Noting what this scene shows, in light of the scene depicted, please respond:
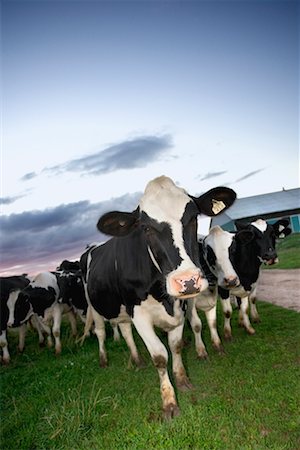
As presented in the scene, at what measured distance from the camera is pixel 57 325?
32.7 ft

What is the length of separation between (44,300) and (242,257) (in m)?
5.11

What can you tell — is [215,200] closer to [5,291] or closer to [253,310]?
[253,310]

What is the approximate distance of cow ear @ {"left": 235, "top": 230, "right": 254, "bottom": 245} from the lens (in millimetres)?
8184

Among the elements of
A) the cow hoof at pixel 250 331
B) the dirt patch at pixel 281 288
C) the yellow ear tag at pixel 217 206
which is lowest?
the dirt patch at pixel 281 288

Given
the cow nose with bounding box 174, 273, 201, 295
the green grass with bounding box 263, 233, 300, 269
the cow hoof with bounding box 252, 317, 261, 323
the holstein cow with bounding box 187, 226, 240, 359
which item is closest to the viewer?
the cow nose with bounding box 174, 273, 201, 295

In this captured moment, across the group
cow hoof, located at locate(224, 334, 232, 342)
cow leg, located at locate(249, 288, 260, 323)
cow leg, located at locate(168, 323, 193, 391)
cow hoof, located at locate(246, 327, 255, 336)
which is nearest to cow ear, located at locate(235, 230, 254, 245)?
cow leg, located at locate(249, 288, 260, 323)

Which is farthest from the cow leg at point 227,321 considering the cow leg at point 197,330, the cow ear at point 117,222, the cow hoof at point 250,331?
the cow ear at point 117,222

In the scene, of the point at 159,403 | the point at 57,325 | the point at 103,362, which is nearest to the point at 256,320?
the point at 103,362

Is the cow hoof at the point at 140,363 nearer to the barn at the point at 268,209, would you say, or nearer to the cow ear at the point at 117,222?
the cow ear at the point at 117,222

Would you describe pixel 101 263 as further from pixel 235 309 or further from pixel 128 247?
pixel 235 309

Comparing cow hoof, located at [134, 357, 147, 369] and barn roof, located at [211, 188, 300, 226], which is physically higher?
barn roof, located at [211, 188, 300, 226]

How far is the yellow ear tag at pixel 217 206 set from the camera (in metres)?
5.14

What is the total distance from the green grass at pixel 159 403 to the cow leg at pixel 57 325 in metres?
1.43

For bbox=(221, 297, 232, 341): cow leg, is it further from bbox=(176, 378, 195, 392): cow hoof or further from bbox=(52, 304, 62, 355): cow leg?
bbox=(52, 304, 62, 355): cow leg
